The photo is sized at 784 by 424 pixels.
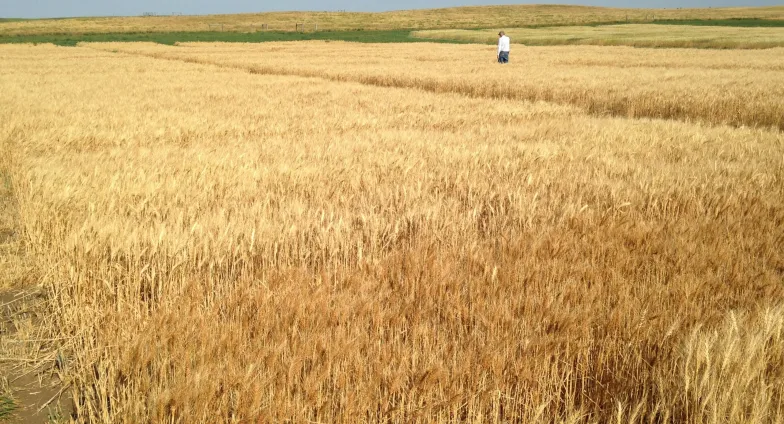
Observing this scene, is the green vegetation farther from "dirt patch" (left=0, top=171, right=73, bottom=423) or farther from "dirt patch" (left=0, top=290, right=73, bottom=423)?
"dirt patch" (left=0, top=290, right=73, bottom=423)

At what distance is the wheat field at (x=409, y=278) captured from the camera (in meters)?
1.85

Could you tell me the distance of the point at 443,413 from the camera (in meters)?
1.79

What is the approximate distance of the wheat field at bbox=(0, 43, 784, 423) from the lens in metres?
1.85

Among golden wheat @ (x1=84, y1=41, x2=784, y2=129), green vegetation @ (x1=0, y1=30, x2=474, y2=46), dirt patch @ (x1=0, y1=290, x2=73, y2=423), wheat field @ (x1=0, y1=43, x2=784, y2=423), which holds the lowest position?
dirt patch @ (x1=0, y1=290, x2=73, y2=423)

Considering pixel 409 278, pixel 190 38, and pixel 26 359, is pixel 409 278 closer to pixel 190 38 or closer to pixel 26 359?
pixel 26 359

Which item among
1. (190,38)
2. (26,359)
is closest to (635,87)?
(26,359)

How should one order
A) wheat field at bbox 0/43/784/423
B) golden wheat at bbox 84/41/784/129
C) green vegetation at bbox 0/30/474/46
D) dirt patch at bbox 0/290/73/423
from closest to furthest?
wheat field at bbox 0/43/784/423
dirt patch at bbox 0/290/73/423
golden wheat at bbox 84/41/784/129
green vegetation at bbox 0/30/474/46

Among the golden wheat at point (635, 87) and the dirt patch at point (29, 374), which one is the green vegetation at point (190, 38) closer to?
the golden wheat at point (635, 87)

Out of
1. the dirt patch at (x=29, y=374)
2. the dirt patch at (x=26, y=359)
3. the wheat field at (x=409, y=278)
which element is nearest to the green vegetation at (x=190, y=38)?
the wheat field at (x=409, y=278)

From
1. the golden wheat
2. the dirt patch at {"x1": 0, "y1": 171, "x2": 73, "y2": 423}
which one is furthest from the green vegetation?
the dirt patch at {"x1": 0, "y1": 171, "x2": 73, "y2": 423}

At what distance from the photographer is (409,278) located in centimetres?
282

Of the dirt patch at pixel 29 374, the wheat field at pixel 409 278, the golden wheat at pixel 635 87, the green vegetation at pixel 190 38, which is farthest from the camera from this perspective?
the green vegetation at pixel 190 38

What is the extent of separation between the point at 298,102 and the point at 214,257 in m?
A: 9.67

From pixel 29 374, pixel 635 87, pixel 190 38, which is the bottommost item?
pixel 29 374
